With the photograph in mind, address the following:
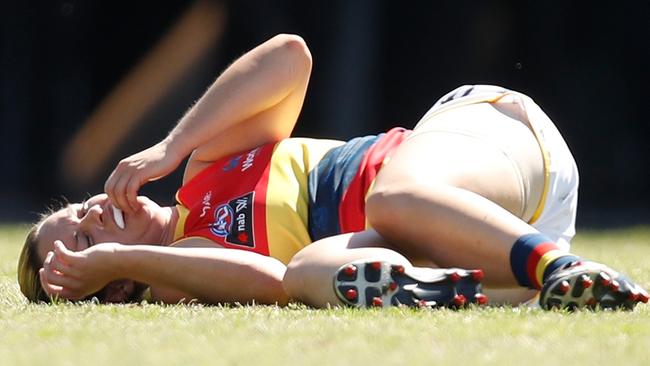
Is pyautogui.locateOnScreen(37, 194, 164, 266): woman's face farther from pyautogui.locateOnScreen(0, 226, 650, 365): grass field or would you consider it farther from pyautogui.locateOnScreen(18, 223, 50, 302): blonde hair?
pyautogui.locateOnScreen(0, 226, 650, 365): grass field

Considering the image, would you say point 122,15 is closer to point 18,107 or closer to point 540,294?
point 18,107

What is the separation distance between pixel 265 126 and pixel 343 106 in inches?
241

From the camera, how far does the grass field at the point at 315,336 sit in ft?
8.55

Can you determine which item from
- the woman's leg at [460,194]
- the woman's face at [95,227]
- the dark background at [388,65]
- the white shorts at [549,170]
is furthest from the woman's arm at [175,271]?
the dark background at [388,65]

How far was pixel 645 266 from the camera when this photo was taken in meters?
5.32

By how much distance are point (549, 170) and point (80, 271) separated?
1272mm

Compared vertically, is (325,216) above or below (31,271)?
above

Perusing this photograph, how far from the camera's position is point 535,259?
10.7ft

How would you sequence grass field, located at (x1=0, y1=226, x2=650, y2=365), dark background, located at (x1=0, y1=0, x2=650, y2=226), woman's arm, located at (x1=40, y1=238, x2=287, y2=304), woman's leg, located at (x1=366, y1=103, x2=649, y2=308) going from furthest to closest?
dark background, located at (x1=0, y1=0, x2=650, y2=226), woman's arm, located at (x1=40, y1=238, x2=287, y2=304), woman's leg, located at (x1=366, y1=103, x2=649, y2=308), grass field, located at (x1=0, y1=226, x2=650, y2=365)

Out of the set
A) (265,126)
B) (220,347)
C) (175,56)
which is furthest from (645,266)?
(175,56)

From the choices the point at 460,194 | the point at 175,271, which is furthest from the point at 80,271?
the point at 460,194

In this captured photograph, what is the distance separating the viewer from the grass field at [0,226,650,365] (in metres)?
2.61

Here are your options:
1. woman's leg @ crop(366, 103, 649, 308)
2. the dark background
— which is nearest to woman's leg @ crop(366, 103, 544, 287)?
woman's leg @ crop(366, 103, 649, 308)

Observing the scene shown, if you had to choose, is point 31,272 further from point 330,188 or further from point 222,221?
point 330,188
